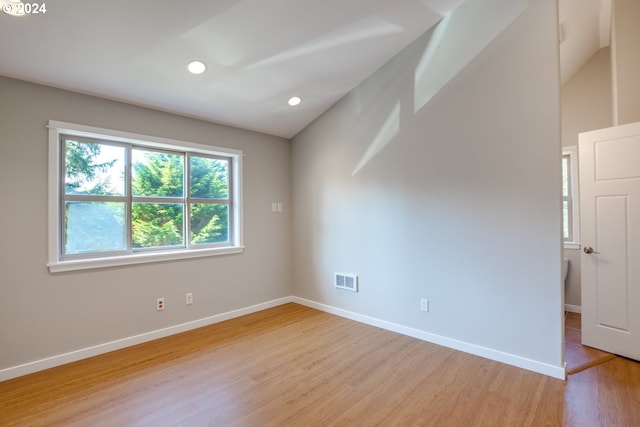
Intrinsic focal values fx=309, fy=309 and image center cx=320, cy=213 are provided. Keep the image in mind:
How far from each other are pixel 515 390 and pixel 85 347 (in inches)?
140

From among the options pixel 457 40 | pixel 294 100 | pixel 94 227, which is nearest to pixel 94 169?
pixel 94 227

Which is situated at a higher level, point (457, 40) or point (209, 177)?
point (457, 40)

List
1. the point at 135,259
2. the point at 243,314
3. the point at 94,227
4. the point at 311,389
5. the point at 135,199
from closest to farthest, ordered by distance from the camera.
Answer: the point at 311,389
the point at 94,227
the point at 135,259
the point at 135,199
the point at 243,314

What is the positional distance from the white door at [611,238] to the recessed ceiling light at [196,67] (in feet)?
11.7

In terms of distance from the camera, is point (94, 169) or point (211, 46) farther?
point (94, 169)

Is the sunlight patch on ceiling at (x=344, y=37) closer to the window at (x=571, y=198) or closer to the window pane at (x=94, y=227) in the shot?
the window pane at (x=94, y=227)

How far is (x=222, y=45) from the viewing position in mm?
2547

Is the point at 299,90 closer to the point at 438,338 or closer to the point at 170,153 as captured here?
the point at 170,153

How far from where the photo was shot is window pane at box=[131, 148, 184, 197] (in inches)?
127

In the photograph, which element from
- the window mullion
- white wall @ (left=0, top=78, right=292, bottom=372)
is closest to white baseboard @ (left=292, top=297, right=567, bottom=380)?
white wall @ (left=0, top=78, right=292, bottom=372)

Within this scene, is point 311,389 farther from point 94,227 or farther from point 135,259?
point 94,227

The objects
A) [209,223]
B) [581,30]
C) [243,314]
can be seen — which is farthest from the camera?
[243,314]

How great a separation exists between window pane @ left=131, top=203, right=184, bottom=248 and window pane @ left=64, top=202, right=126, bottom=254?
0.13m

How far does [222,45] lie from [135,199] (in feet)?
5.82
